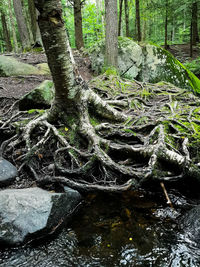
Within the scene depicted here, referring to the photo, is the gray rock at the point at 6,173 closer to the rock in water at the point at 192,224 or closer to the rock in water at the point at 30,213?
the rock in water at the point at 30,213

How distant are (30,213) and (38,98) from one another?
11.8 feet

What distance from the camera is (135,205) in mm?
3582

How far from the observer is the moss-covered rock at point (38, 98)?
565 centimetres

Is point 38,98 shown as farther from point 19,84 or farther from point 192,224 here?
point 192,224

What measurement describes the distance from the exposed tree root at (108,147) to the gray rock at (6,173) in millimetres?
152

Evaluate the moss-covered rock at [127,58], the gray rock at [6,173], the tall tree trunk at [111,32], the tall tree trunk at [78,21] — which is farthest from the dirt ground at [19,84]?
the tall tree trunk at [78,21]

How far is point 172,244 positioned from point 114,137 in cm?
222

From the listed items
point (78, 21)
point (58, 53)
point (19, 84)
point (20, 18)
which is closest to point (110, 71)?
point (19, 84)

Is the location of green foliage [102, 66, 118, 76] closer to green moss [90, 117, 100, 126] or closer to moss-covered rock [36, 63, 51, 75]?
moss-covered rock [36, 63, 51, 75]

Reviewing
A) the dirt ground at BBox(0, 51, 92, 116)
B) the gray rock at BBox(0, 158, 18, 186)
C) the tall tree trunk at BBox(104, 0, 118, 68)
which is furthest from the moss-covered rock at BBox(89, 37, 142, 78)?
the gray rock at BBox(0, 158, 18, 186)

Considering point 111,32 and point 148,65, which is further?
point 148,65

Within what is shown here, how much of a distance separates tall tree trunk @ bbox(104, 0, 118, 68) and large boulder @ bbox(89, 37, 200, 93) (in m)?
0.68

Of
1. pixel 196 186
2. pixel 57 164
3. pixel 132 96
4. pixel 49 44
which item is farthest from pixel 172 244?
pixel 132 96

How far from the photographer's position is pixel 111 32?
26.2 ft
